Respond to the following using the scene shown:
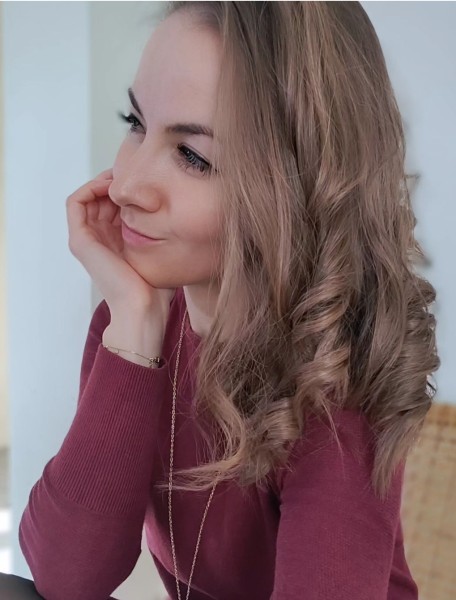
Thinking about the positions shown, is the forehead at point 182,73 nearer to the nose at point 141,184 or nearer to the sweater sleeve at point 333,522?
the nose at point 141,184

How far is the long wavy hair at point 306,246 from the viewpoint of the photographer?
2.25ft

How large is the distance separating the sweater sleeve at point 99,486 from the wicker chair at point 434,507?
0.70 meters

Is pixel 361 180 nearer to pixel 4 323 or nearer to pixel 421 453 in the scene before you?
pixel 421 453

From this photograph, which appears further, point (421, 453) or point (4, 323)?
point (4, 323)

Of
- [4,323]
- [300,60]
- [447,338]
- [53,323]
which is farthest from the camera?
[4,323]

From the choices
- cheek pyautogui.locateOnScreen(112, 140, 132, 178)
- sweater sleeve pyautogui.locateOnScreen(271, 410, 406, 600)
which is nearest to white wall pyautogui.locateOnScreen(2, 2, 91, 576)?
cheek pyautogui.locateOnScreen(112, 140, 132, 178)

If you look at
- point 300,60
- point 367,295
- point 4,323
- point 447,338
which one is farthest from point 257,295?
point 4,323

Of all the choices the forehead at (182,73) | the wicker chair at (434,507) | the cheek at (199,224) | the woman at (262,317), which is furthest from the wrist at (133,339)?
the wicker chair at (434,507)

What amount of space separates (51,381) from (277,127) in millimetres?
715

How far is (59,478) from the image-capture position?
0.76 m

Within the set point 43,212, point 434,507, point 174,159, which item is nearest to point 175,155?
point 174,159

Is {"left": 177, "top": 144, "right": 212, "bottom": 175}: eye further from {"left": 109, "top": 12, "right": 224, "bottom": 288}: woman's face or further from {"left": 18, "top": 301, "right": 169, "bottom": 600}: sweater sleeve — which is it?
{"left": 18, "top": 301, "right": 169, "bottom": 600}: sweater sleeve

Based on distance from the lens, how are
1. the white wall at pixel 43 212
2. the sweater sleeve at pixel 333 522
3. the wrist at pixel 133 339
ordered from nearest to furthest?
1. the sweater sleeve at pixel 333 522
2. the wrist at pixel 133 339
3. the white wall at pixel 43 212

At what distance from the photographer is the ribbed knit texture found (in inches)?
26.9
